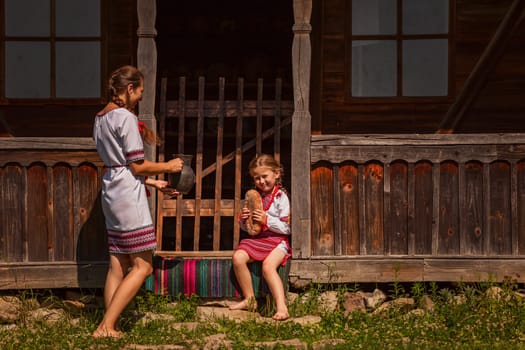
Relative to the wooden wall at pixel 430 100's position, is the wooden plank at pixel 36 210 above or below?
below

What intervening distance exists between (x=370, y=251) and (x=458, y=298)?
2.63 feet

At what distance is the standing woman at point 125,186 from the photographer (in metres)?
5.83

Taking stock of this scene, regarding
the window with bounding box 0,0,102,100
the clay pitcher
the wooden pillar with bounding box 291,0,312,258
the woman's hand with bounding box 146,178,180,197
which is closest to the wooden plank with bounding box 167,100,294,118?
the wooden pillar with bounding box 291,0,312,258

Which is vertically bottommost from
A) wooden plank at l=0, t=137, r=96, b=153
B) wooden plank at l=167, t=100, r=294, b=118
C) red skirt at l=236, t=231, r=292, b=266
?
red skirt at l=236, t=231, r=292, b=266

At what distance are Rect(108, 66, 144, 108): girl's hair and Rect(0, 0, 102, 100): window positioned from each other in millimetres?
3512

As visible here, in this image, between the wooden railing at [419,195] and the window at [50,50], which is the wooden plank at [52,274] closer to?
the wooden railing at [419,195]

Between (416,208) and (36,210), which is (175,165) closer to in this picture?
(36,210)

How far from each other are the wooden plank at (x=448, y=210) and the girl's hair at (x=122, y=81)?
263 centimetres

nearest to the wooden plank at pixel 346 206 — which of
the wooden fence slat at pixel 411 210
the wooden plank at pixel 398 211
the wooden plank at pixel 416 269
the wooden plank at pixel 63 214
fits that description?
the wooden plank at pixel 416 269

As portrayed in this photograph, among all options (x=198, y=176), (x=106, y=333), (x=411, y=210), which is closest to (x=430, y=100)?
(x=411, y=210)

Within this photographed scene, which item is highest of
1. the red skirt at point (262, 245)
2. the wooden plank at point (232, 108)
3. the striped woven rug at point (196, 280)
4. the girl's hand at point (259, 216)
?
the wooden plank at point (232, 108)

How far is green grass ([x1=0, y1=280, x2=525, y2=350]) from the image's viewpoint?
18.9 feet

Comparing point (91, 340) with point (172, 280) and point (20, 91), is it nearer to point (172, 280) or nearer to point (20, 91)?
point (172, 280)

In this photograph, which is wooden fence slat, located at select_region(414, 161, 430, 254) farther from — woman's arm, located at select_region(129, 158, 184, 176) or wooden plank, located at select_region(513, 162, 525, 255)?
woman's arm, located at select_region(129, 158, 184, 176)
